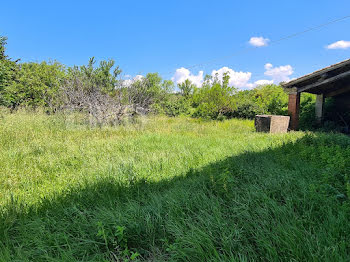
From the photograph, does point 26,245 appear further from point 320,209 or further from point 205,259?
point 320,209

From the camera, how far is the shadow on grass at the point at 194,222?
137 cm

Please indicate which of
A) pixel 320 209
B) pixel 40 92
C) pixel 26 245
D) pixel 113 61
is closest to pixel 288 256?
pixel 320 209

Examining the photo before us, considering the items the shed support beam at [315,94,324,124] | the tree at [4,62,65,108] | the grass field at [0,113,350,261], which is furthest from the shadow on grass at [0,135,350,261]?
the tree at [4,62,65,108]

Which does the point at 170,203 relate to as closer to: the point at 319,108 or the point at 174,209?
the point at 174,209

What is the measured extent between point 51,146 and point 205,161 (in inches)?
144

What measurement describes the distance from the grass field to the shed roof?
13.6ft

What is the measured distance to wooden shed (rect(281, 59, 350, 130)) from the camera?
6348mm

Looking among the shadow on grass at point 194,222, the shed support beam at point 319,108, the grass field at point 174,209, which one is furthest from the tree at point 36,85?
the shed support beam at point 319,108

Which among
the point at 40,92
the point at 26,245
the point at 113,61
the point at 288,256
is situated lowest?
the point at 26,245

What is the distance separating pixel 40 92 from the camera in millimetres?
13172

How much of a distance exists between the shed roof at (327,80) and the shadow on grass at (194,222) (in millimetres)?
5136

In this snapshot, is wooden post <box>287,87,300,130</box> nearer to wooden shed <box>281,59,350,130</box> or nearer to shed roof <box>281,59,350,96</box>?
wooden shed <box>281,59,350,130</box>

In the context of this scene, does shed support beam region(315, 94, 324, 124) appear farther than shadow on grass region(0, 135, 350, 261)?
Yes

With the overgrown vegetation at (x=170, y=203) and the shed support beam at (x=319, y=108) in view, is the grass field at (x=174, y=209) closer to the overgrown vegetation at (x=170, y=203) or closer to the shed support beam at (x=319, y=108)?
the overgrown vegetation at (x=170, y=203)
